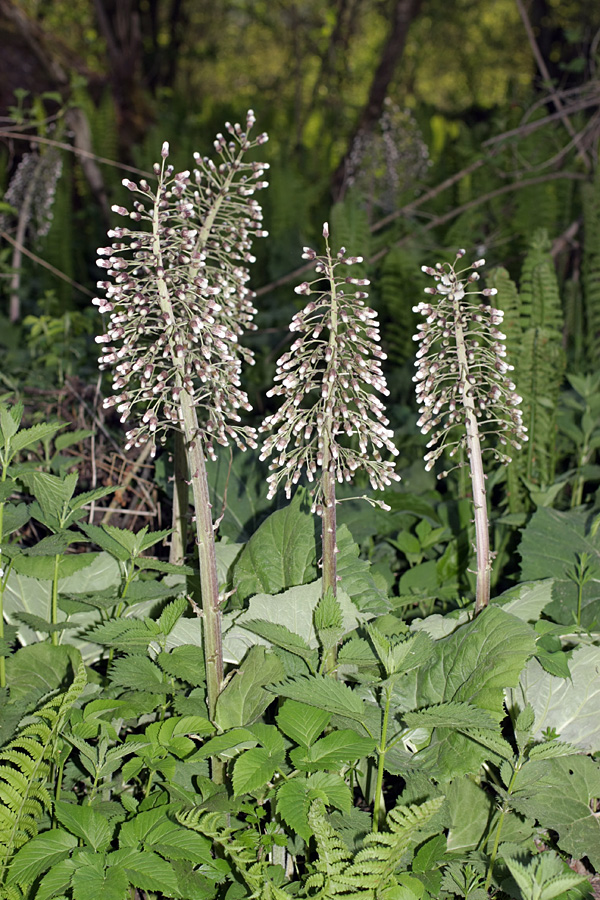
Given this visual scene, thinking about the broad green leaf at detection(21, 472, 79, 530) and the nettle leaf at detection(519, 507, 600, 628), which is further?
the nettle leaf at detection(519, 507, 600, 628)

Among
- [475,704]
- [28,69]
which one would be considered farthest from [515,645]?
[28,69]

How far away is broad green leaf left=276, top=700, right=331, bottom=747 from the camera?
187 centimetres

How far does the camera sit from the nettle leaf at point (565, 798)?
2006 mm

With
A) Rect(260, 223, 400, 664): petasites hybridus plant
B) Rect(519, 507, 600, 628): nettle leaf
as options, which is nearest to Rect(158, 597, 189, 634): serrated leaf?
Rect(260, 223, 400, 664): petasites hybridus plant

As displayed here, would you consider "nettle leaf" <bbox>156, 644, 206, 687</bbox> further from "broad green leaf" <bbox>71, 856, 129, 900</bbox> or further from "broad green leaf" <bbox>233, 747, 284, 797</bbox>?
"broad green leaf" <bbox>71, 856, 129, 900</bbox>

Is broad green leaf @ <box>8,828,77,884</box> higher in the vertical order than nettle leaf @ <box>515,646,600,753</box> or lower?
lower

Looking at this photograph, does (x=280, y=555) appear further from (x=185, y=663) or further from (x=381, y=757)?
(x=381, y=757)

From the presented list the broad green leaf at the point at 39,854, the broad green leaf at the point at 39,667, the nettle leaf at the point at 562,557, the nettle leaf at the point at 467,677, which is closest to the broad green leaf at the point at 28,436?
the broad green leaf at the point at 39,667

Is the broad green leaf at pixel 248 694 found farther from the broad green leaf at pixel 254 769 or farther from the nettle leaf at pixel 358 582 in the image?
the nettle leaf at pixel 358 582

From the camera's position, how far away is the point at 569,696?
7.38 ft

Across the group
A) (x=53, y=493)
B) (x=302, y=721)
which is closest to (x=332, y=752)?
(x=302, y=721)

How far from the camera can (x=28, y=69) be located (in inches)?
Answer: 353

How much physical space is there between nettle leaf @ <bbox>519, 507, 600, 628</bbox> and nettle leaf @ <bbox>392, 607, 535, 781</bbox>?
0.59 metres

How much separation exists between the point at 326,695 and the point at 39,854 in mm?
780
